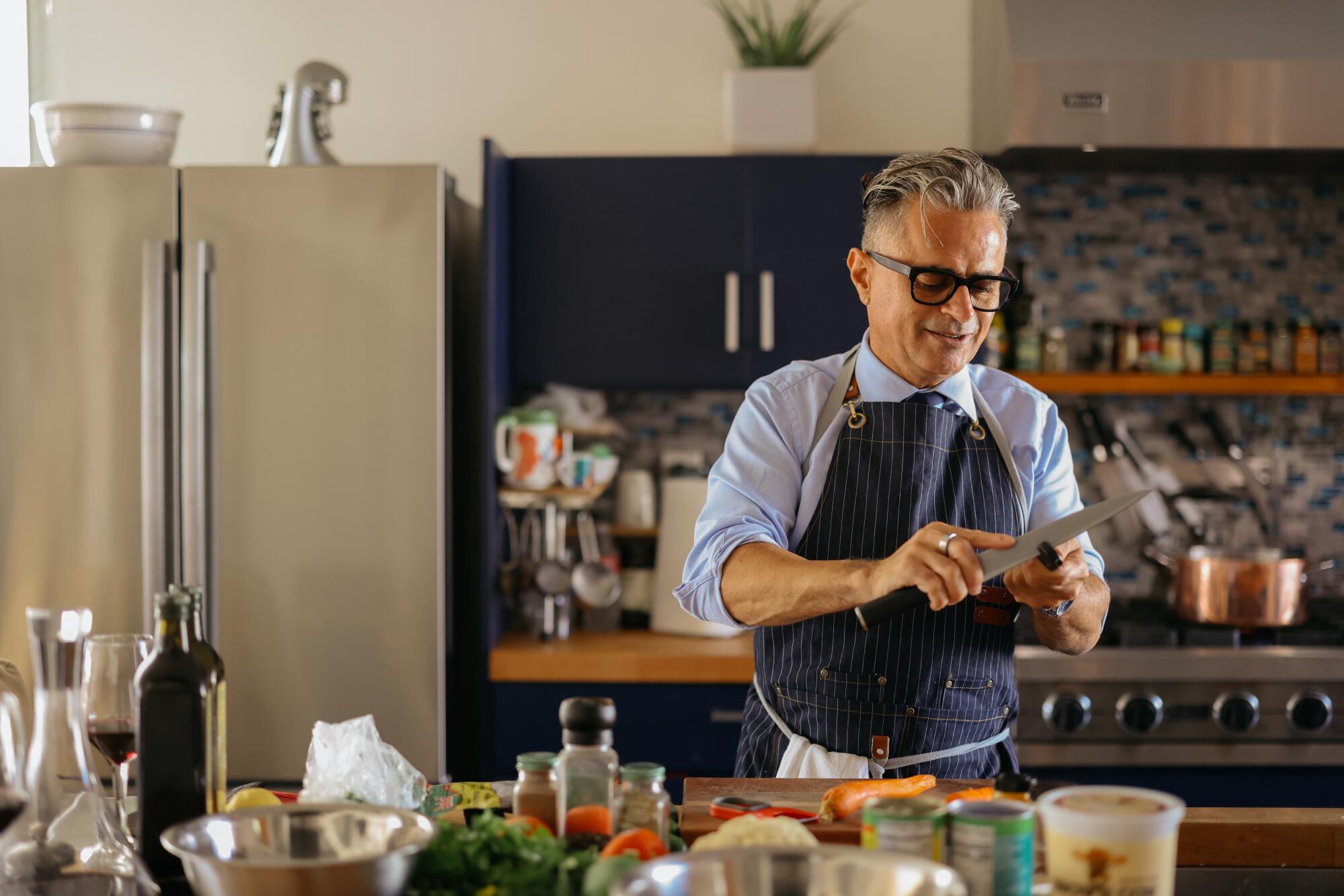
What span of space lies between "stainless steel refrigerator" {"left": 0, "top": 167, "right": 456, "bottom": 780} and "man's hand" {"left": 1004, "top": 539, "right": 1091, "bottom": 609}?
1463mm

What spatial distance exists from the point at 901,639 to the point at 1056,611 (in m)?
0.21

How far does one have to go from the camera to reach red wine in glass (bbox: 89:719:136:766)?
1.21 metres

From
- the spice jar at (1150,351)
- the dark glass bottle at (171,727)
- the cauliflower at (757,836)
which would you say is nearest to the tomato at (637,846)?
the cauliflower at (757,836)

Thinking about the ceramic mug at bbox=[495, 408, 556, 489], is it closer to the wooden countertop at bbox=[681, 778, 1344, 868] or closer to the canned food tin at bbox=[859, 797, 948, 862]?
the wooden countertop at bbox=[681, 778, 1344, 868]

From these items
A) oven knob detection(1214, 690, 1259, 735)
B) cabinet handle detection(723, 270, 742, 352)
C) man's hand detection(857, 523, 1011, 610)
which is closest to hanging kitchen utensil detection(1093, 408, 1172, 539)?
oven knob detection(1214, 690, 1259, 735)

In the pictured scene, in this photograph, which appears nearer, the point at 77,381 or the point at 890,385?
the point at 890,385

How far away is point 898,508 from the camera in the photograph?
1772 mm

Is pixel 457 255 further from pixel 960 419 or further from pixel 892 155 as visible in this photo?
pixel 960 419

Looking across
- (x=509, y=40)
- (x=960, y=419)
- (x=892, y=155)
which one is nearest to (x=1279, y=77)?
(x=892, y=155)

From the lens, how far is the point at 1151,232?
10.9ft

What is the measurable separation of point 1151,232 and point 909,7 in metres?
0.87

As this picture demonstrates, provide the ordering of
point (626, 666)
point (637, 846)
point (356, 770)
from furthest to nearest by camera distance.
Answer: point (626, 666) → point (356, 770) → point (637, 846)

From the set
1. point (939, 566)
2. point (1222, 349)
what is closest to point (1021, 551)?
point (939, 566)

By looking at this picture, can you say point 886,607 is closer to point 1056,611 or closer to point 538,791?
point 1056,611
